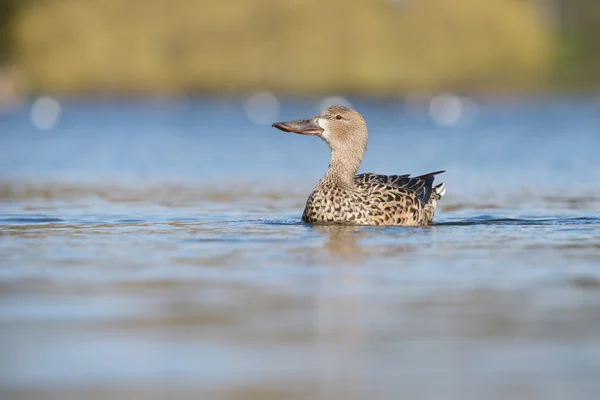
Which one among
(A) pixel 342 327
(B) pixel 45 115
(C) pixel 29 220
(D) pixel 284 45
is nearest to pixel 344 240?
(C) pixel 29 220

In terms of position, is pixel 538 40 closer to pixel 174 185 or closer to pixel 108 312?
pixel 174 185

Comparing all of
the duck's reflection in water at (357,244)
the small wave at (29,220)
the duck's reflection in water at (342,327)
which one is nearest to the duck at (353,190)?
the duck's reflection in water at (357,244)

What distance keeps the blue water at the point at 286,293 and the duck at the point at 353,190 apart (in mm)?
262

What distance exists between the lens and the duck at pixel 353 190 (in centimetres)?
1195

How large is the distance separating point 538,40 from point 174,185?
57.1 metres

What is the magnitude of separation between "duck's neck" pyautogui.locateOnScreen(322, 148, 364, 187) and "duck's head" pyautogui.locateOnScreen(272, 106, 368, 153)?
7 centimetres

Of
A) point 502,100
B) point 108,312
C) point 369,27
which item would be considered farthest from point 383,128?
point 369,27

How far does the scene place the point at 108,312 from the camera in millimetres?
7312

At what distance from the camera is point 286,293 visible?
7.96m

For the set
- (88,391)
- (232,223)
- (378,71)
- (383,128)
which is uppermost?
(378,71)

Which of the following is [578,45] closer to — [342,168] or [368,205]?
[342,168]

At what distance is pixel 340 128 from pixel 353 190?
3.35 feet

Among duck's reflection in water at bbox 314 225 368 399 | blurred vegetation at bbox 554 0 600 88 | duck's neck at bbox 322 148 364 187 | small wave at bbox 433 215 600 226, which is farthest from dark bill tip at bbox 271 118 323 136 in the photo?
blurred vegetation at bbox 554 0 600 88

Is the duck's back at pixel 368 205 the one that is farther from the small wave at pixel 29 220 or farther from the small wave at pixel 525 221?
the small wave at pixel 29 220
